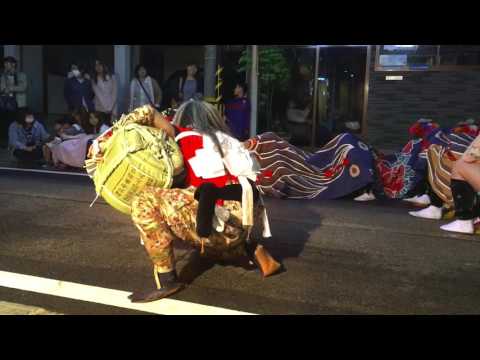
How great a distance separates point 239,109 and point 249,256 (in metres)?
7.36

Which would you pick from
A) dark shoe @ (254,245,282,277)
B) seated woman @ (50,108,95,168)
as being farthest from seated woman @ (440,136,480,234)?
seated woman @ (50,108,95,168)

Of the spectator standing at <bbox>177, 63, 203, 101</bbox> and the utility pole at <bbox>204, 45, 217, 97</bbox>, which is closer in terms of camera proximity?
the utility pole at <bbox>204, 45, 217, 97</bbox>

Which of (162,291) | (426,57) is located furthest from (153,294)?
(426,57)

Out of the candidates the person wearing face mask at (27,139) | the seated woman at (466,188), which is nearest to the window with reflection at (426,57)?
the seated woman at (466,188)

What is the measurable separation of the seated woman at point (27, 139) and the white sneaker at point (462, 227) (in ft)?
25.8

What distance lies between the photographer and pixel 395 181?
24.8 ft

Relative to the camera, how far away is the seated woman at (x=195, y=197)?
3666 mm

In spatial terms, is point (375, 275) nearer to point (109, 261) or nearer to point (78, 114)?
point (109, 261)

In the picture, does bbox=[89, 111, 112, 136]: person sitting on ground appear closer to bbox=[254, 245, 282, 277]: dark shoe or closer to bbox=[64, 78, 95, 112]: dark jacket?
bbox=[64, 78, 95, 112]: dark jacket

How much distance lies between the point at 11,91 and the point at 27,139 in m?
2.11

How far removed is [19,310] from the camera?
3.39m

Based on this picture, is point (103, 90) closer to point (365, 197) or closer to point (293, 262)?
point (365, 197)

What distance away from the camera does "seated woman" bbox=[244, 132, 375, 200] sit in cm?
732

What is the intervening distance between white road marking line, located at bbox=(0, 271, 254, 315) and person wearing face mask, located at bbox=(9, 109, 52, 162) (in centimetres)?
699
